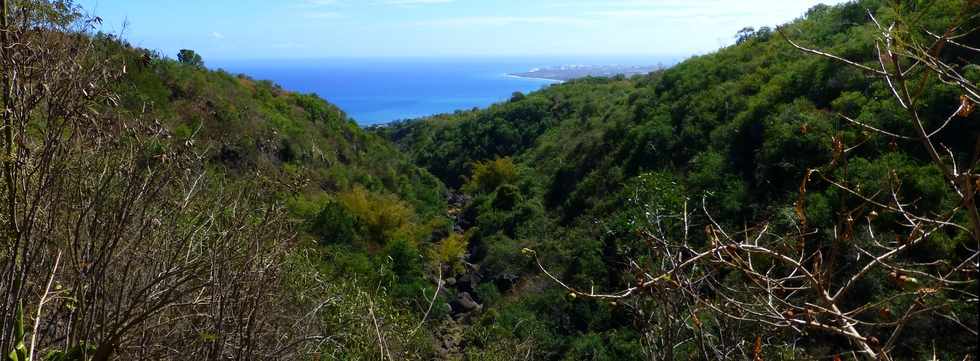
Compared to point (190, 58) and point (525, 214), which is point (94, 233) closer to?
point (525, 214)

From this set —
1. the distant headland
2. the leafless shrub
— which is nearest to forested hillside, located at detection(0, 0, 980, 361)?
the leafless shrub

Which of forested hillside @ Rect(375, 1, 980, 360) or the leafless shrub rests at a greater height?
the leafless shrub

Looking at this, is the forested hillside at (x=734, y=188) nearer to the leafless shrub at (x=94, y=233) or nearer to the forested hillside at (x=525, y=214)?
the forested hillside at (x=525, y=214)

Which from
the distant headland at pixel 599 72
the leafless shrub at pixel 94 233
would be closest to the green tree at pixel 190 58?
the leafless shrub at pixel 94 233

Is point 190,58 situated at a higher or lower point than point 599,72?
higher

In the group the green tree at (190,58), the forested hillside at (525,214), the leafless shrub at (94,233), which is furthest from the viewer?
the green tree at (190,58)

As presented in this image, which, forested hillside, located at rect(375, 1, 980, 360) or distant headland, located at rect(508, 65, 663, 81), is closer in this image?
forested hillside, located at rect(375, 1, 980, 360)

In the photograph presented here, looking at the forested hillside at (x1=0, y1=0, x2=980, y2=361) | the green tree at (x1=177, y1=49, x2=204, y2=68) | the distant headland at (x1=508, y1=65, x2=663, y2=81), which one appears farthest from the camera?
the distant headland at (x1=508, y1=65, x2=663, y2=81)

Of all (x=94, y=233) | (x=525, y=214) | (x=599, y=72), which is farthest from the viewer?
(x=599, y=72)

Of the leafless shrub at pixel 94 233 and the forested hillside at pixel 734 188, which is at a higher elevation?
the leafless shrub at pixel 94 233

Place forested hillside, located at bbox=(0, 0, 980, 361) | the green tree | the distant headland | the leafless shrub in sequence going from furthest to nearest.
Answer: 1. the distant headland
2. the green tree
3. the leafless shrub
4. forested hillside, located at bbox=(0, 0, 980, 361)

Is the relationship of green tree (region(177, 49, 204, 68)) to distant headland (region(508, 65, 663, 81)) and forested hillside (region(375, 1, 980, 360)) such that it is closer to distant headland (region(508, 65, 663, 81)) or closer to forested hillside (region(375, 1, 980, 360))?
forested hillside (region(375, 1, 980, 360))

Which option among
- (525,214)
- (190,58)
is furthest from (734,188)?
(190,58)

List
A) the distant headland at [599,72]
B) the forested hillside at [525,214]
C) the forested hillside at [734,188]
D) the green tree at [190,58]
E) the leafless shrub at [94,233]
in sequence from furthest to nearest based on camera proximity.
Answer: the distant headland at [599,72] < the green tree at [190,58] < the forested hillside at [734,188] < the leafless shrub at [94,233] < the forested hillside at [525,214]
